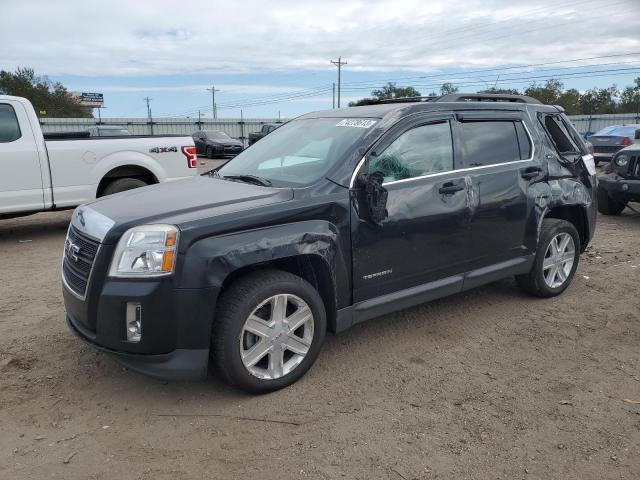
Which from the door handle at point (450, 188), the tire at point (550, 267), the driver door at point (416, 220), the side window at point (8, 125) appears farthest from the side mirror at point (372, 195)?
the side window at point (8, 125)

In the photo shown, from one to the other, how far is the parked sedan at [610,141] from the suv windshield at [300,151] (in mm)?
13704

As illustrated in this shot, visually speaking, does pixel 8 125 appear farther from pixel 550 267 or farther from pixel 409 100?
pixel 550 267

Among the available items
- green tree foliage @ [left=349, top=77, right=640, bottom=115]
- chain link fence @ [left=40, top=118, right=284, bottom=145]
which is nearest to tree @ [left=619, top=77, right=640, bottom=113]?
green tree foliage @ [left=349, top=77, right=640, bottom=115]

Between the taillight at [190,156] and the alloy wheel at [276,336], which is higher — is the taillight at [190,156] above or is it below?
above

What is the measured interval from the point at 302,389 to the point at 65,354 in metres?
1.79

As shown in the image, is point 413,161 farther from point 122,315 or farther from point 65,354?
point 65,354

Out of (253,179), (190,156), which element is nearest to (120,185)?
(190,156)

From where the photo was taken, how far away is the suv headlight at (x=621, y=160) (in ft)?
28.1

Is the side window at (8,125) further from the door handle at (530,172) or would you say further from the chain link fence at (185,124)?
the chain link fence at (185,124)

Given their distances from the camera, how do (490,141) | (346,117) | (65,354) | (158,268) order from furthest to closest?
1. (490,141)
2. (346,117)
3. (65,354)
4. (158,268)

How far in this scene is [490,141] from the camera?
4.49 meters

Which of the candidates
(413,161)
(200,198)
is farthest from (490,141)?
(200,198)

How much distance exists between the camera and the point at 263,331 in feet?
10.6

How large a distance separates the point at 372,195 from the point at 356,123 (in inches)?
28.3
